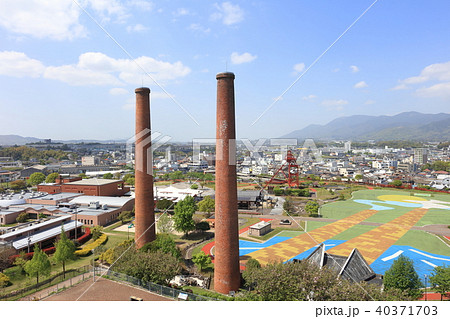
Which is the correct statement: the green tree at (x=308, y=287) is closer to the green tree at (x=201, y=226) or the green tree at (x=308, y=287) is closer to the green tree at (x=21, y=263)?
the green tree at (x=201, y=226)

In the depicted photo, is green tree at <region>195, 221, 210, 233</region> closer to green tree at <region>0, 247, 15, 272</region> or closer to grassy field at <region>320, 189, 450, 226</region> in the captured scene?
green tree at <region>0, 247, 15, 272</region>

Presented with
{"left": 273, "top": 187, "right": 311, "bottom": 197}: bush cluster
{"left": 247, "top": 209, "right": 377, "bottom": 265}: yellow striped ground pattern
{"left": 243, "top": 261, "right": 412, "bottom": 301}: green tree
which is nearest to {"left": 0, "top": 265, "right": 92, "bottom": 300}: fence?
{"left": 243, "top": 261, "right": 412, "bottom": 301}: green tree

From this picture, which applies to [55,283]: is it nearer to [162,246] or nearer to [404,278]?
[162,246]

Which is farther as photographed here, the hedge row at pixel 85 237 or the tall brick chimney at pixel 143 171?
the hedge row at pixel 85 237

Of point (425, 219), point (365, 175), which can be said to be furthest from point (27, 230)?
point (365, 175)

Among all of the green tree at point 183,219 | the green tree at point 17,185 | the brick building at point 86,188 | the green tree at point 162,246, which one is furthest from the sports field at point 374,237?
the green tree at point 17,185

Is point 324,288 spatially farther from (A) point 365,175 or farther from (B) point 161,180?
(A) point 365,175
